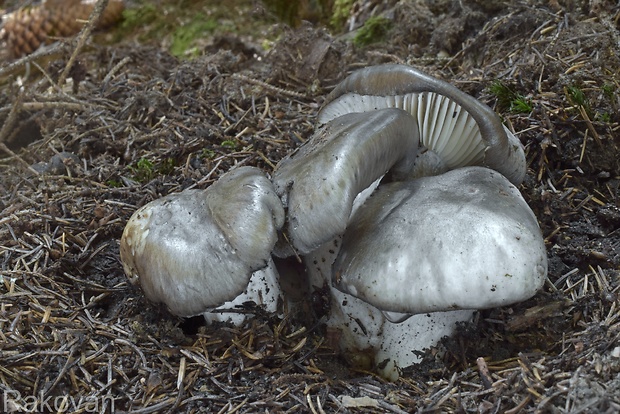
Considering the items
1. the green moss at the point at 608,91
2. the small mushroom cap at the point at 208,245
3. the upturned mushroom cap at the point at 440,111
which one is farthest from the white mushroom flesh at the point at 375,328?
the green moss at the point at 608,91

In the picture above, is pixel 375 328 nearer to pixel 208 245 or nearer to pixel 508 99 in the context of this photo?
pixel 208 245

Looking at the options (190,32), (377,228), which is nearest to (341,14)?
(190,32)

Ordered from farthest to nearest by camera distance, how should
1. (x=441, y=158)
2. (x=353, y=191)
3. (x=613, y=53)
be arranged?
(x=613, y=53)
(x=441, y=158)
(x=353, y=191)

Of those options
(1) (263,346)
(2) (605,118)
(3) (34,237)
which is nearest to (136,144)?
(3) (34,237)

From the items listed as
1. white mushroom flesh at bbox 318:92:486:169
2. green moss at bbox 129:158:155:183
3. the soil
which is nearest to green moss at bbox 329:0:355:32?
the soil

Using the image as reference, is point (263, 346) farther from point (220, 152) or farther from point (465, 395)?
point (220, 152)

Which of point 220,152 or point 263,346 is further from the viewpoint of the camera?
point 220,152
